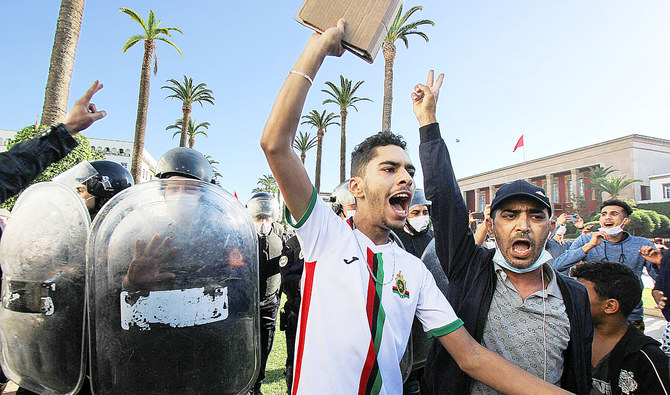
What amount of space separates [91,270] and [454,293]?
70.3 inches

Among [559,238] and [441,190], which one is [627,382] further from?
[559,238]

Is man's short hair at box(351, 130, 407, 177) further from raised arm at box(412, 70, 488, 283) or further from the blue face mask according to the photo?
the blue face mask

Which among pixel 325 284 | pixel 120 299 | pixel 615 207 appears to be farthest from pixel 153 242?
pixel 615 207

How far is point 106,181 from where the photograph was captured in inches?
99.0

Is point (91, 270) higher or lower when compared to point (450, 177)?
lower

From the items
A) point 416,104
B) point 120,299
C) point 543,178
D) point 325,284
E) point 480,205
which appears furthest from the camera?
point 480,205

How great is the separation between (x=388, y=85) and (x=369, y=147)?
752 inches

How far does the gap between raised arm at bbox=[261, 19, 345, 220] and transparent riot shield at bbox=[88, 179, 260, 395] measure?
0.28m

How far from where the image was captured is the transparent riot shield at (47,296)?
1609 millimetres

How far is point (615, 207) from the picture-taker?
5211mm

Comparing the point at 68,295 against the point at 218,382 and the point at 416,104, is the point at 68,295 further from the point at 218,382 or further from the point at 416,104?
the point at 416,104

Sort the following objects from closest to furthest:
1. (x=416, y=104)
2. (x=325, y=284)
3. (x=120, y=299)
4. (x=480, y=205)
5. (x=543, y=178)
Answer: (x=120, y=299)
(x=325, y=284)
(x=416, y=104)
(x=543, y=178)
(x=480, y=205)

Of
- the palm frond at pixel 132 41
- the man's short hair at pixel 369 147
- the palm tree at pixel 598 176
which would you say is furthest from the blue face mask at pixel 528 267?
the palm tree at pixel 598 176

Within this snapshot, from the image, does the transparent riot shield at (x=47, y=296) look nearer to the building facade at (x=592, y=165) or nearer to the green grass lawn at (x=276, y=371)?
the green grass lawn at (x=276, y=371)
